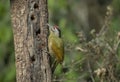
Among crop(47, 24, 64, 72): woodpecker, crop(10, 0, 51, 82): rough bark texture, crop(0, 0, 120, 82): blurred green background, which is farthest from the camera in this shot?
crop(0, 0, 120, 82): blurred green background

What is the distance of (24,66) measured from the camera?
32.0ft

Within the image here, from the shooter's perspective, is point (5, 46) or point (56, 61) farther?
point (5, 46)

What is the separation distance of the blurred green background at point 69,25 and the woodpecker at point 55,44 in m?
Answer: 0.95

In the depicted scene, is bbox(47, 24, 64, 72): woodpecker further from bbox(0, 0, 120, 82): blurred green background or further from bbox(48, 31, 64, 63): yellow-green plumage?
bbox(0, 0, 120, 82): blurred green background

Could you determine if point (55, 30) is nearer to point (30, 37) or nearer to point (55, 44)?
point (55, 44)

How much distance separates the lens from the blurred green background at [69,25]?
11898 mm

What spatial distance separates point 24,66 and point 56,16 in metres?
5.16

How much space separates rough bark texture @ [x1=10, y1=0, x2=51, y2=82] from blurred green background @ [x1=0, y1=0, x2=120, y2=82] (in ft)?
3.79

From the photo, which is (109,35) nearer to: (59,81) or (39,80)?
(59,81)

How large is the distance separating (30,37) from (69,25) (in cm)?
551

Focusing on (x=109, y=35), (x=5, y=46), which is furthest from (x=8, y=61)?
(x=109, y=35)

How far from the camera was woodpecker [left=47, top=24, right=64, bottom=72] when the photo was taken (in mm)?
9812

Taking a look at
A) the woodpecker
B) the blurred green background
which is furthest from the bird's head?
the blurred green background

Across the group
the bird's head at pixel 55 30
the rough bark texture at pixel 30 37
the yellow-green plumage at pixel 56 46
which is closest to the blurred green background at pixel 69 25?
the yellow-green plumage at pixel 56 46
